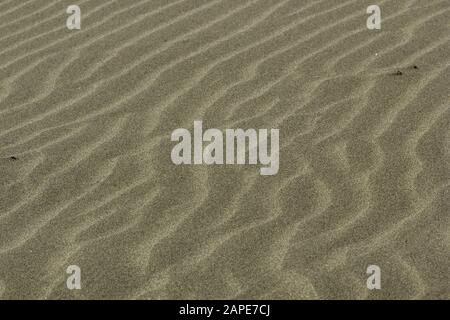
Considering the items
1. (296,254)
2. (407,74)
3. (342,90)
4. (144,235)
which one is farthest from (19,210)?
(407,74)

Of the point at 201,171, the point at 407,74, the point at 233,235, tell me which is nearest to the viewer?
the point at 233,235

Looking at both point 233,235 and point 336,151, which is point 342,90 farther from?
point 233,235

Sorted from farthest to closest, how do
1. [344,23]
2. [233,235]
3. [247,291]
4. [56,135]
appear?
[344,23]
[56,135]
[233,235]
[247,291]

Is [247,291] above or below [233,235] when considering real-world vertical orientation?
below

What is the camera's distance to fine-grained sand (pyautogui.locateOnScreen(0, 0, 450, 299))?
11.6 ft

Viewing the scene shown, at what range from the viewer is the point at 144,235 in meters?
3.74

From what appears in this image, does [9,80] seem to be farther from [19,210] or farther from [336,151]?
[336,151]

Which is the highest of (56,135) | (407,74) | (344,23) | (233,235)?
(344,23)

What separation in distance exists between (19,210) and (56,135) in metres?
0.63

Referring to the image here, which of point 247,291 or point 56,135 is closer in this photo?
point 247,291

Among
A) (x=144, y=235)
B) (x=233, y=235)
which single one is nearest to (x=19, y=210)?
(x=144, y=235)

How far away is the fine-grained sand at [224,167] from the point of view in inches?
139

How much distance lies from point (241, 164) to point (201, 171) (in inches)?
6.6

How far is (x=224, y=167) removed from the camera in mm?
4188
